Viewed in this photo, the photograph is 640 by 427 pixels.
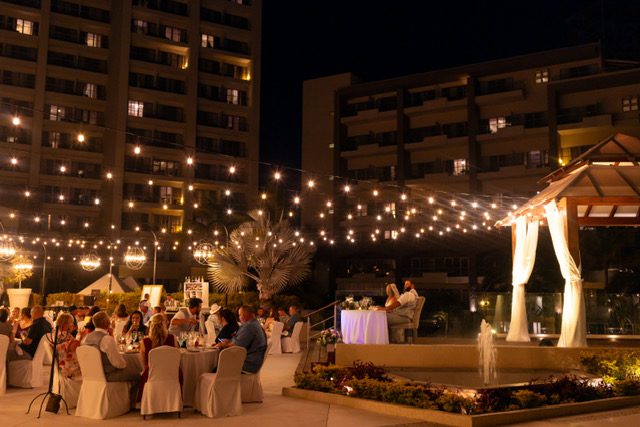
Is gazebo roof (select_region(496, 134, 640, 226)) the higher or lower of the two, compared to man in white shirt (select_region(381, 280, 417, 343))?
higher

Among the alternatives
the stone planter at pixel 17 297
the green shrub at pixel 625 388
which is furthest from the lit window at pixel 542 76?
the green shrub at pixel 625 388

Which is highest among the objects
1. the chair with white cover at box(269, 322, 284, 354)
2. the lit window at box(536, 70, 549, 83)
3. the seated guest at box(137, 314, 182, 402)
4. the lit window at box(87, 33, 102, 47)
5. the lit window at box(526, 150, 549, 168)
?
the lit window at box(87, 33, 102, 47)

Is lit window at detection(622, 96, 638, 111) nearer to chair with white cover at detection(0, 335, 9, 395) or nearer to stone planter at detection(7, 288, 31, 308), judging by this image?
stone planter at detection(7, 288, 31, 308)

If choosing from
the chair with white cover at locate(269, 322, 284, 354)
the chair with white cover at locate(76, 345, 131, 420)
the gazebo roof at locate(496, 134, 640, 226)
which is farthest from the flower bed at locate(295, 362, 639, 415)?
the chair with white cover at locate(269, 322, 284, 354)

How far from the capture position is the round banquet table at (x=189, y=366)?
868 cm

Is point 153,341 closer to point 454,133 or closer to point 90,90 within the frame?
point 454,133

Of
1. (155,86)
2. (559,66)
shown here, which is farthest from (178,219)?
(559,66)

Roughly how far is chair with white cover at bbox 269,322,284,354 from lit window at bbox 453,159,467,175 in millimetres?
26977

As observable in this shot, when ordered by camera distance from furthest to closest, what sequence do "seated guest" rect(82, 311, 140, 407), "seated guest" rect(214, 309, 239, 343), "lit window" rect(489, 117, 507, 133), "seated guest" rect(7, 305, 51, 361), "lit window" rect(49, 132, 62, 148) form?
"lit window" rect(49, 132, 62, 148)
"lit window" rect(489, 117, 507, 133)
"seated guest" rect(7, 305, 51, 361)
"seated guest" rect(214, 309, 239, 343)
"seated guest" rect(82, 311, 140, 407)

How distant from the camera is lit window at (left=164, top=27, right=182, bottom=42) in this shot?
49938 mm

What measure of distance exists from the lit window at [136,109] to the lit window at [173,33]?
5690 millimetres

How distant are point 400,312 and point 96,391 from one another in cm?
703

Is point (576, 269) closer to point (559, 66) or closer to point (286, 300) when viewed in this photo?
point (286, 300)

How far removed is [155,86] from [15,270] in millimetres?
23777
